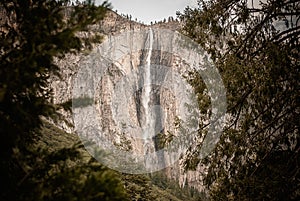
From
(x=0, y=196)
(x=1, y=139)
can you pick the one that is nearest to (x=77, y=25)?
(x=1, y=139)

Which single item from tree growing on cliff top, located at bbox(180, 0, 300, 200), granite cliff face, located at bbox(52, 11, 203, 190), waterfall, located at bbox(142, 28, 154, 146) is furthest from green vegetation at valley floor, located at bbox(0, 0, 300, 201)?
waterfall, located at bbox(142, 28, 154, 146)

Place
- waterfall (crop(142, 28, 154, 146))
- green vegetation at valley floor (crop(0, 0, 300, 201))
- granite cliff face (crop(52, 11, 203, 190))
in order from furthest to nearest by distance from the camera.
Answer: granite cliff face (crop(52, 11, 203, 190)) < waterfall (crop(142, 28, 154, 146)) < green vegetation at valley floor (crop(0, 0, 300, 201))

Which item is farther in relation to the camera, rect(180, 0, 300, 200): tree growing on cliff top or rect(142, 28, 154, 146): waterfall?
rect(142, 28, 154, 146): waterfall

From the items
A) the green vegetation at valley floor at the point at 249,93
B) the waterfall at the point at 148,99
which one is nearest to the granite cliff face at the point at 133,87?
the waterfall at the point at 148,99

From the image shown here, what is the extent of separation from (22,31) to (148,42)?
120 metres

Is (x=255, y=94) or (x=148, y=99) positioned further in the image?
(x=148, y=99)

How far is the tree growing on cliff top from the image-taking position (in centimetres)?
578

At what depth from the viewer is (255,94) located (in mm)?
6273

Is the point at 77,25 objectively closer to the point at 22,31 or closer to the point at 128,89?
the point at 22,31

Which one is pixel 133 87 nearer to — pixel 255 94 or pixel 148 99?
pixel 148 99

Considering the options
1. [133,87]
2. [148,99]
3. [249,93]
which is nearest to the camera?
[249,93]

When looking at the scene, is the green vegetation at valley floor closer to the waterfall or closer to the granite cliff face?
the granite cliff face

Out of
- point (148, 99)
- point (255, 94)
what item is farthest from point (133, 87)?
point (255, 94)

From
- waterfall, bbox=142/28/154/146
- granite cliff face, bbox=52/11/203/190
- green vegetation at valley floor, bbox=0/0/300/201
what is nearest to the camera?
green vegetation at valley floor, bbox=0/0/300/201
